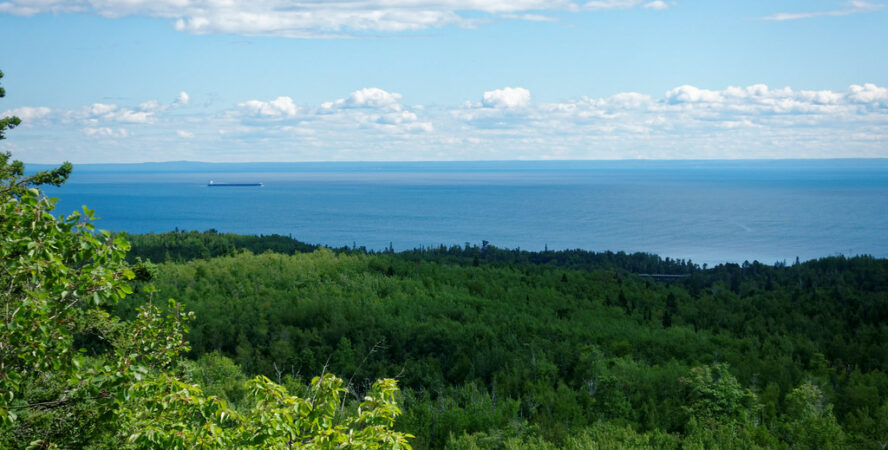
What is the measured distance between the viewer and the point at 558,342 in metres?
65.8

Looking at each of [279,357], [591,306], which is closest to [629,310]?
[591,306]

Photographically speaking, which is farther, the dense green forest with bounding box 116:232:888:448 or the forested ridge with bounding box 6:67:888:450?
the dense green forest with bounding box 116:232:888:448

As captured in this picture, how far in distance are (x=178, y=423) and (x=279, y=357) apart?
55359mm

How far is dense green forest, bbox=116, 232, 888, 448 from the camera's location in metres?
41.2

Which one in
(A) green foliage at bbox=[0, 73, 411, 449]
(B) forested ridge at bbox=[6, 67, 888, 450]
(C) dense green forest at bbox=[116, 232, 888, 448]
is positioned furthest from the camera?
(C) dense green forest at bbox=[116, 232, 888, 448]

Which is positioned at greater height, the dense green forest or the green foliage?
the green foliage

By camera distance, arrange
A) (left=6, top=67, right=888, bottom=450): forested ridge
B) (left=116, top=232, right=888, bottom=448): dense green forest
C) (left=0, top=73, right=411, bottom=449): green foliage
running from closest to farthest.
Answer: (left=0, top=73, right=411, bottom=449): green foliage, (left=6, top=67, right=888, bottom=450): forested ridge, (left=116, top=232, right=888, bottom=448): dense green forest

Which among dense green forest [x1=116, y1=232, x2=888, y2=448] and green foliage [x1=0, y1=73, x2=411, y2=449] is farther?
dense green forest [x1=116, y1=232, x2=888, y2=448]

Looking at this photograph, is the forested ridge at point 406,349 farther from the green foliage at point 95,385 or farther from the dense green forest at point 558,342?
the dense green forest at point 558,342

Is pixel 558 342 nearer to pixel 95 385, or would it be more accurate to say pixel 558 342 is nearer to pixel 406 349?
pixel 406 349

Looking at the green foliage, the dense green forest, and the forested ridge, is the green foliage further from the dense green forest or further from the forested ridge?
the dense green forest

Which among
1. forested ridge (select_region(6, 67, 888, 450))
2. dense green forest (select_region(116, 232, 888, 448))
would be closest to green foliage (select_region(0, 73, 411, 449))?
forested ridge (select_region(6, 67, 888, 450))

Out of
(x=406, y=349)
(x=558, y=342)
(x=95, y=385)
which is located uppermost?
(x=95, y=385)

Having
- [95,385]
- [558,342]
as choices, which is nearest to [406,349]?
[558,342]
